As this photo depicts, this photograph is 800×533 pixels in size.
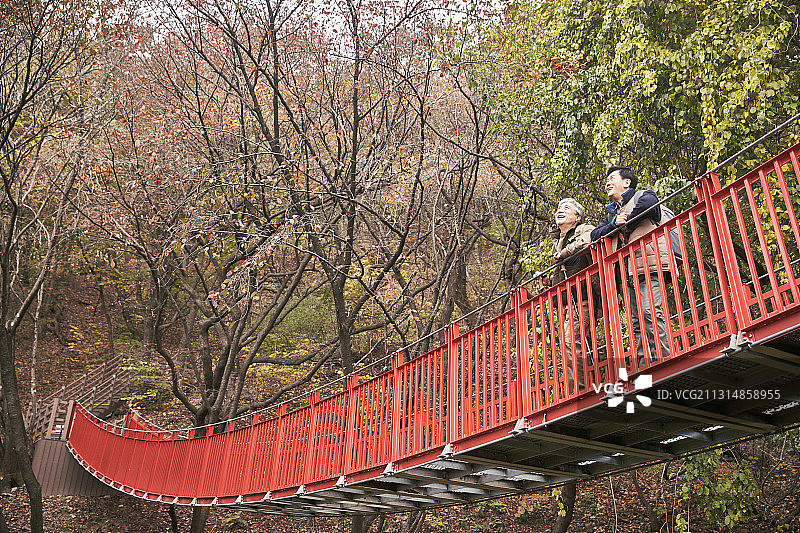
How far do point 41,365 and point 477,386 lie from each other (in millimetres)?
22526

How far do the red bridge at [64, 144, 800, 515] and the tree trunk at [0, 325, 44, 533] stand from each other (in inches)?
138

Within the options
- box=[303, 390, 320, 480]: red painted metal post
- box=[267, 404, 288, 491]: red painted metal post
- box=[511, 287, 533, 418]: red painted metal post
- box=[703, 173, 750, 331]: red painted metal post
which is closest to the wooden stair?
box=[267, 404, 288, 491]: red painted metal post

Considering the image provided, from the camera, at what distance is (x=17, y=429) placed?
12.0 meters

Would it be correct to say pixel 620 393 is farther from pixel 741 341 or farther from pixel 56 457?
pixel 56 457

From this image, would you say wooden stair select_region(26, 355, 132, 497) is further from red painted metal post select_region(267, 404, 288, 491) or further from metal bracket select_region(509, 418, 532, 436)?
metal bracket select_region(509, 418, 532, 436)

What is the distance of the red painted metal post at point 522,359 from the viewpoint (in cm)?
485

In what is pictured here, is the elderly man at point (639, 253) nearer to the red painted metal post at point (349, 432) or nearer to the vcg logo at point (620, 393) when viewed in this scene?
the vcg logo at point (620, 393)

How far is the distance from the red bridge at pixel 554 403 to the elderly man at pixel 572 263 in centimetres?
6

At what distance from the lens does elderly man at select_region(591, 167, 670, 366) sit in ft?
13.4

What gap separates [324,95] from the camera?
1298cm

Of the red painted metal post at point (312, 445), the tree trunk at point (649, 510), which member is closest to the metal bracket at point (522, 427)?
the red painted metal post at point (312, 445)

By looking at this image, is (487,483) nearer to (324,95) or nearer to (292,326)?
(324,95)

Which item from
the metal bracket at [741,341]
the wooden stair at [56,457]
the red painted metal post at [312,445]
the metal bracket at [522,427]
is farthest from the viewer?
the wooden stair at [56,457]

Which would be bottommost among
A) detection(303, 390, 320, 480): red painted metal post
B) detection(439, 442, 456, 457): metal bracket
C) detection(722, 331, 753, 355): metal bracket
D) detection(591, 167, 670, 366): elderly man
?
detection(439, 442, 456, 457): metal bracket
